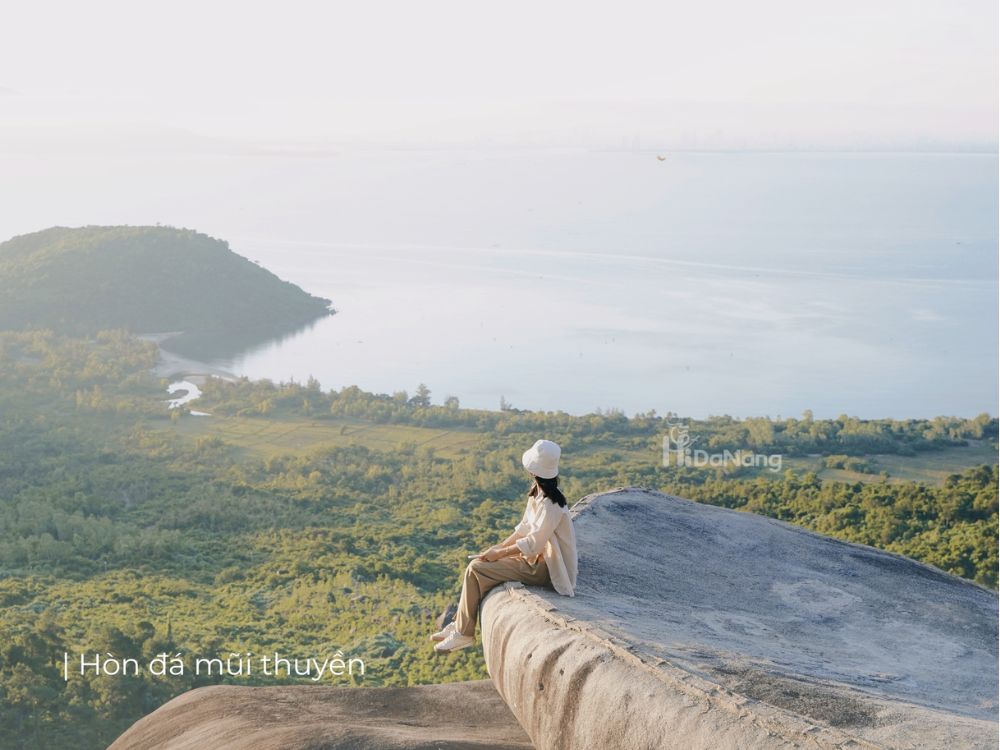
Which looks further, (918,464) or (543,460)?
(918,464)

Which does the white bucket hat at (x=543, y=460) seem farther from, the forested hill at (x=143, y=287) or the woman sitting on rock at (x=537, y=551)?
the forested hill at (x=143, y=287)

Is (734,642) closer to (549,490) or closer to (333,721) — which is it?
(549,490)

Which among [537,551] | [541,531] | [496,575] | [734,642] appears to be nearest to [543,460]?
[541,531]

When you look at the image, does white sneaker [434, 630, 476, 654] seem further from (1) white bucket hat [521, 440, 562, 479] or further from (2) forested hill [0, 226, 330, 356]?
(2) forested hill [0, 226, 330, 356]

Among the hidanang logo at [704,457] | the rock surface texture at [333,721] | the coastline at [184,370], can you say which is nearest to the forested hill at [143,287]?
the coastline at [184,370]

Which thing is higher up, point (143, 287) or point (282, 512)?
point (143, 287)

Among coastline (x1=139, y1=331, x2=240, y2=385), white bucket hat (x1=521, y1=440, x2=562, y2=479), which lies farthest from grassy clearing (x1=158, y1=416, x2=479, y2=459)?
white bucket hat (x1=521, y1=440, x2=562, y2=479)

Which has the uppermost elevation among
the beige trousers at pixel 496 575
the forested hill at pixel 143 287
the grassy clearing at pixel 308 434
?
the forested hill at pixel 143 287
